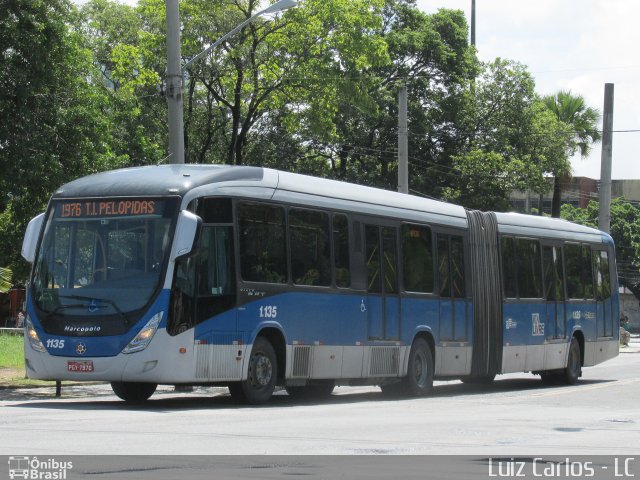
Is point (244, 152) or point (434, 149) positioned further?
point (434, 149)

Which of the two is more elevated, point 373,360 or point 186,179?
point 186,179

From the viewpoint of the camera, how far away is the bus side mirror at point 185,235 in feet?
52.6

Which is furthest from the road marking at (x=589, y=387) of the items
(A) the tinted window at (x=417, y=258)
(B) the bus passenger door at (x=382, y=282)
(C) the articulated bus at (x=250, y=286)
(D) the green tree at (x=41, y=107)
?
(D) the green tree at (x=41, y=107)

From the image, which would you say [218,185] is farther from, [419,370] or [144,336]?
[419,370]

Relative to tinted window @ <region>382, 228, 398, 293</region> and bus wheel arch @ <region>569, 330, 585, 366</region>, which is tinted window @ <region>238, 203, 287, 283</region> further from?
bus wheel arch @ <region>569, 330, 585, 366</region>

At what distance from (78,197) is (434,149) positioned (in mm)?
45009

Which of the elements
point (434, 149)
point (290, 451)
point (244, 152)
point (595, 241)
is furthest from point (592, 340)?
point (434, 149)

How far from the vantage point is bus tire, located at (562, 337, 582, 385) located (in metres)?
26.9

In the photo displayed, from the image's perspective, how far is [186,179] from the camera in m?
16.7

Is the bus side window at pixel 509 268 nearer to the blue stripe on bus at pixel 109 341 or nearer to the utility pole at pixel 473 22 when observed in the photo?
the blue stripe on bus at pixel 109 341

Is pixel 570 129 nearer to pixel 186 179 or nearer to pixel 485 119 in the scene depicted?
pixel 485 119

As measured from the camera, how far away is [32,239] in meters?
17.2
